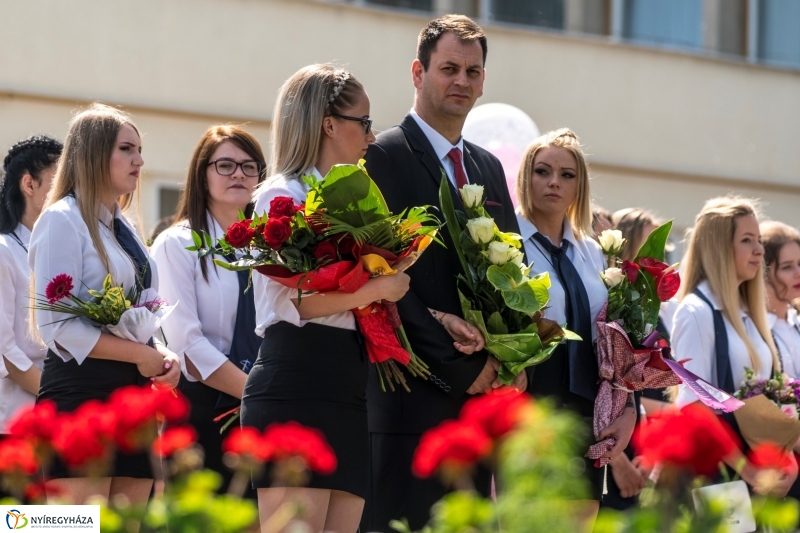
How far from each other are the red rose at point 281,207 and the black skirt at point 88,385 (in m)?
1.07

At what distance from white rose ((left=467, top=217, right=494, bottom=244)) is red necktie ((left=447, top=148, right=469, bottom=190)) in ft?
1.06

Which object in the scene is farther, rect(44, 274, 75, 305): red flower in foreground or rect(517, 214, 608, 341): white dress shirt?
rect(517, 214, 608, 341): white dress shirt

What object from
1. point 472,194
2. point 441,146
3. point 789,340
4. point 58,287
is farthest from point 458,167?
point 789,340

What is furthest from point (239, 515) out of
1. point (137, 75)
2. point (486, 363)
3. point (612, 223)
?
point (137, 75)

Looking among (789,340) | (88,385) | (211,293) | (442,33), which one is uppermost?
(442,33)

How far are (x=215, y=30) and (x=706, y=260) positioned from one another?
241 inches

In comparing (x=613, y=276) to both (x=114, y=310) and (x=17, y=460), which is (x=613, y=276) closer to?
(x=114, y=310)

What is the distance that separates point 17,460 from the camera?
8.57 feet

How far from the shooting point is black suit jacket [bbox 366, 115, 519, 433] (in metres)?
3.90

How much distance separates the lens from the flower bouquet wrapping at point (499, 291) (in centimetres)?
386

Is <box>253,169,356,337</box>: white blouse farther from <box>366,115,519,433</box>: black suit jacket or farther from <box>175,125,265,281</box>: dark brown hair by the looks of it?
<box>175,125,265,281</box>: dark brown hair

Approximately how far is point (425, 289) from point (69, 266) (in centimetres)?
124

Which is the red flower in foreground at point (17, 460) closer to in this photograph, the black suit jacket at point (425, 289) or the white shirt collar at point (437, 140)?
the black suit jacket at point (425, 289)

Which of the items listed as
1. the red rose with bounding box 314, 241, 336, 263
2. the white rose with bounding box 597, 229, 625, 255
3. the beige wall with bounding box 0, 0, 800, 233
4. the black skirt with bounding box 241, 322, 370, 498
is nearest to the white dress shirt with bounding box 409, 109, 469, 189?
the white rose with bounding box 597, 229, 625, 255
